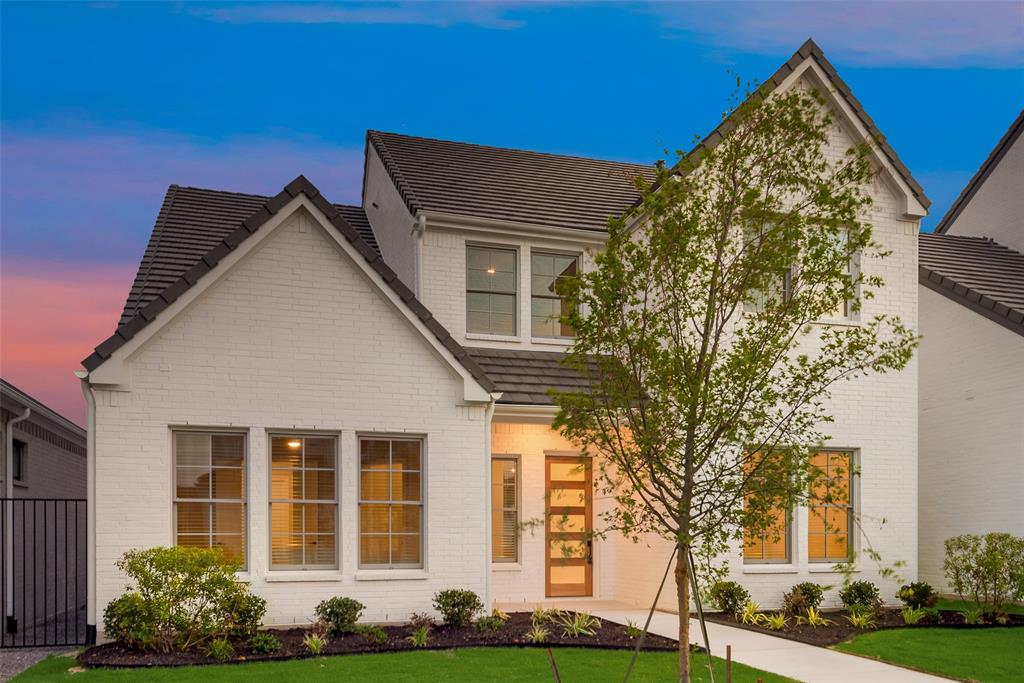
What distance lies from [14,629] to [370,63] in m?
159

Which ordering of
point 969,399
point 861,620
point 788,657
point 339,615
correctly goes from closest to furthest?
point 788,657
point 339,615
point 861,620
point 969,399

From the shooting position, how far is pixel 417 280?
17219 millimetres

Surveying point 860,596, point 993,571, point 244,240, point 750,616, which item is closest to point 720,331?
point 244,240

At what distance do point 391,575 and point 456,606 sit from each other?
1024 millimetres

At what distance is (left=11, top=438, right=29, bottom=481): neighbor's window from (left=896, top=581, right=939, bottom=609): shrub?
15.3 metres

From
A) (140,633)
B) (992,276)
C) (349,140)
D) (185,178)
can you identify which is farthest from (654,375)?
(349,140)

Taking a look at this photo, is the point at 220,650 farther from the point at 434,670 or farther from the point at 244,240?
the point at 244,240

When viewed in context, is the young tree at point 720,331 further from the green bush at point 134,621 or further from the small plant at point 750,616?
the small plant at point 750,616

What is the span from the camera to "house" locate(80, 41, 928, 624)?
13609 mm

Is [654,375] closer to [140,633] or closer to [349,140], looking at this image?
[140,633]

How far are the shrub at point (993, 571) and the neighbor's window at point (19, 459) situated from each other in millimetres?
15869

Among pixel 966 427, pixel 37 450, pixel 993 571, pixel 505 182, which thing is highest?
pixel 505 182

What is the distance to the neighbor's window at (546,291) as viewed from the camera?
1806 centimetres

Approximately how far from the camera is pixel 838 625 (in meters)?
15.2
